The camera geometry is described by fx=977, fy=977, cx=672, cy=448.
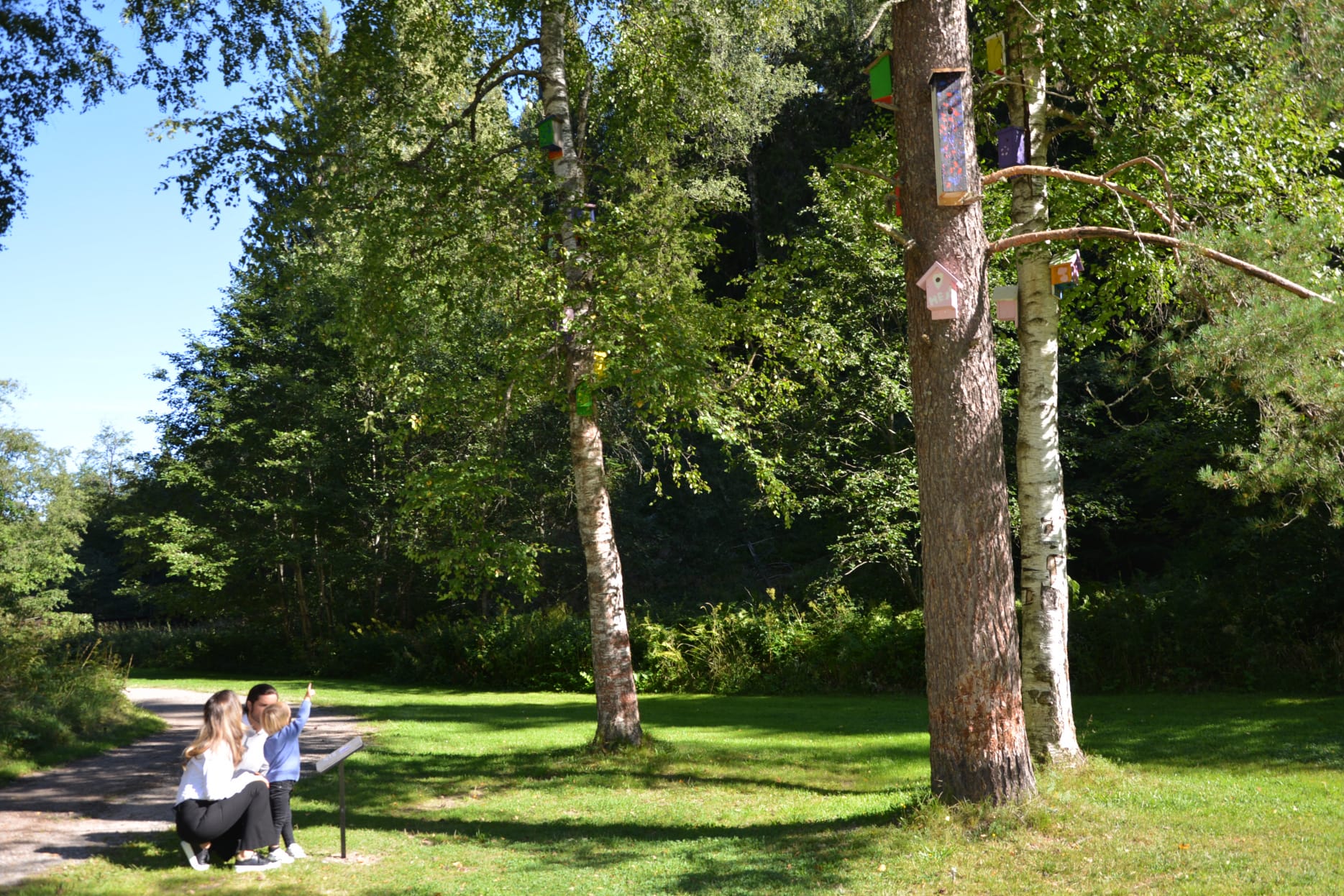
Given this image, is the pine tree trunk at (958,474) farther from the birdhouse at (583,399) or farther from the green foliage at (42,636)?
the green foliage at (42,636)

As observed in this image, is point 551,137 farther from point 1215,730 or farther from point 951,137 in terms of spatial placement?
point 1215,730

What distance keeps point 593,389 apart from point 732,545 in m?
17.8

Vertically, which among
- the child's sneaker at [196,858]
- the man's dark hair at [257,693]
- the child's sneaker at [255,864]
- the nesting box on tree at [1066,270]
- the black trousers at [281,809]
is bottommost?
the child's sneaker at [255,864]

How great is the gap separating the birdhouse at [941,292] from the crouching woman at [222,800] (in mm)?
5273

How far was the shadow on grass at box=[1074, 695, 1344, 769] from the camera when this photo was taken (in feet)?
30.2

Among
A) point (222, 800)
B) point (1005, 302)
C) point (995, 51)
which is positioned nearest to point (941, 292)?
point (1005, 302)

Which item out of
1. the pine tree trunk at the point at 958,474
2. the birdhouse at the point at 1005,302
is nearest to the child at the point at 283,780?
the pine tree trunk at the point at 958,474

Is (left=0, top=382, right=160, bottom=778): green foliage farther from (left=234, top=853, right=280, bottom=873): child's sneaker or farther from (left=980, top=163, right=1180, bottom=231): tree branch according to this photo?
(left=980, top=163, right=1180, bottom=231): tree branch

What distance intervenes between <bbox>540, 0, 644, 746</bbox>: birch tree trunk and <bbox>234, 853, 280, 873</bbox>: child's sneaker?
4.39 metres

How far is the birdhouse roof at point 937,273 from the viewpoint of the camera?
21.2 ft

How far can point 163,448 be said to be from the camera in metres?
26.3

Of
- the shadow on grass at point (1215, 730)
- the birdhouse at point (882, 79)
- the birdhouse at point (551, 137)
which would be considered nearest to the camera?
the birdhouse at point (882, 79)

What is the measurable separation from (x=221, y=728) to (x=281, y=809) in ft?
2.49

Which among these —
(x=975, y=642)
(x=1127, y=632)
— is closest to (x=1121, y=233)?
(x=975, y=642)
